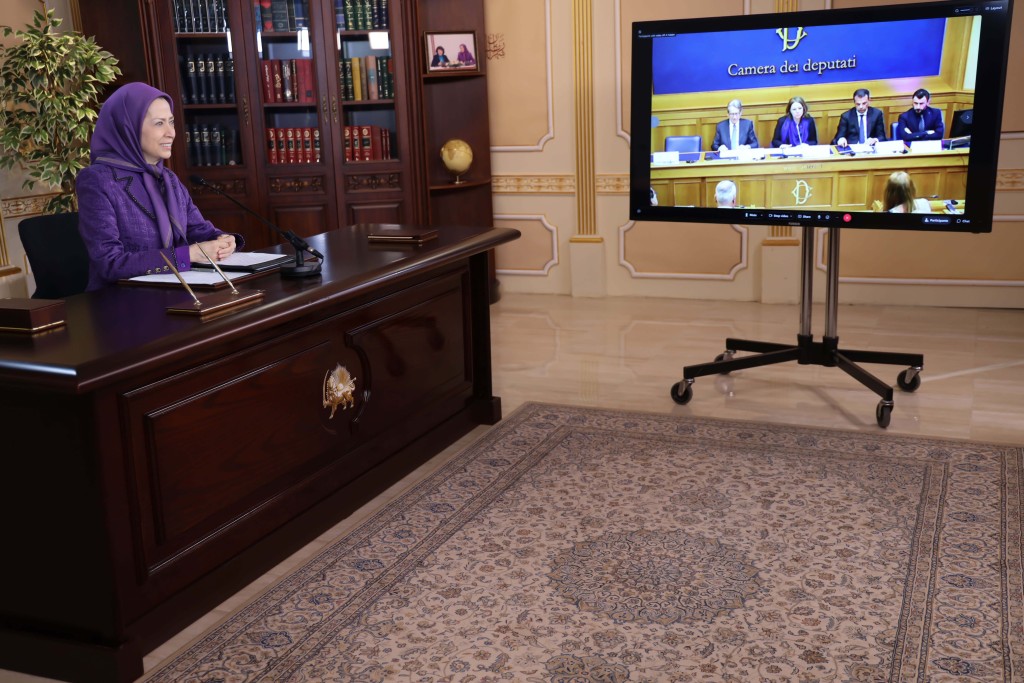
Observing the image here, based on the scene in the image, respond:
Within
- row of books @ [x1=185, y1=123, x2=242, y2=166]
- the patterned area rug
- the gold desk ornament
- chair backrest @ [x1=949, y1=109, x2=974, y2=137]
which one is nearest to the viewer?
the patterned area rug

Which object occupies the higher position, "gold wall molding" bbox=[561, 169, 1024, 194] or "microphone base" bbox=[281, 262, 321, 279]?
"gold wall molding" bbox=[561, 169, 1024, 194]

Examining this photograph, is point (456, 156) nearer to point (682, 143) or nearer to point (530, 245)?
point (530, 245)

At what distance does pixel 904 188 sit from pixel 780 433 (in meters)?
1.02

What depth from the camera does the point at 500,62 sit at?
249 inches

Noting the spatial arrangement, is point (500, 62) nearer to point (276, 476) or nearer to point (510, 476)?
point (510, 476)

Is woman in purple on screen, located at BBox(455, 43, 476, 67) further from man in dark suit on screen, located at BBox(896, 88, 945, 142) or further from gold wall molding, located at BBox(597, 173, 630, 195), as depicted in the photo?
man in dark suit on screen, located at BBox(896, 88, 945, 142)

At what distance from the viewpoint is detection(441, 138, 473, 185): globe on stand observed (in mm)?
6105

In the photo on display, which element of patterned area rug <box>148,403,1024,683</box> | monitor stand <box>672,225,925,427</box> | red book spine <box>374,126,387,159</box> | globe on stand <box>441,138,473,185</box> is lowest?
patterned area rug <box>148,403,1024,683</box>

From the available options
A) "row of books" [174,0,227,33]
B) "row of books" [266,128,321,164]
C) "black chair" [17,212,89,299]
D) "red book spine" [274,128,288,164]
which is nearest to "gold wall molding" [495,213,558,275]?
"row of books" [266,128,321,164]

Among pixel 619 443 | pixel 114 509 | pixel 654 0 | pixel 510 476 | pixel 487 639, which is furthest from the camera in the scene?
pixel 654 0

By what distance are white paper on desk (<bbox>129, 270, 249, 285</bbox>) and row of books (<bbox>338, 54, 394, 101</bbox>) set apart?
305 centimetres

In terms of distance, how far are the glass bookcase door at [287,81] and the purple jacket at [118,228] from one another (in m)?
2.57

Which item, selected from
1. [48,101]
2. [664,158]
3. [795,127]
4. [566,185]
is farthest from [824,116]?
[48,101]

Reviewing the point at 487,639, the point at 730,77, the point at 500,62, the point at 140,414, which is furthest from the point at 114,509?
the point at 500,62
